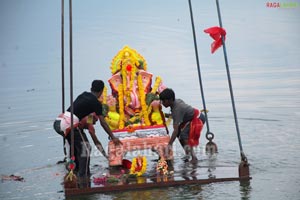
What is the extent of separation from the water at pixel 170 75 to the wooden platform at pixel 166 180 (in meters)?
0.16

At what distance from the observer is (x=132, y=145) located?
13.5 metres

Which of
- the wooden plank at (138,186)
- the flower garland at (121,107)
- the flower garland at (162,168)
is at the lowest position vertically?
the wooden plank at (138,186)

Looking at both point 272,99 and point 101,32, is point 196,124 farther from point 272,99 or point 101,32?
point 101,32

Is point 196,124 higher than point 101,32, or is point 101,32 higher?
point 101,32

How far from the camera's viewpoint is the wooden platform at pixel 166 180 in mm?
11791

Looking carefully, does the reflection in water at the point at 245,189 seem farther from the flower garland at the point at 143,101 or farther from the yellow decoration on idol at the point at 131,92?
the flower garland at the point at 143,101

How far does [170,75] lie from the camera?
23844 mm

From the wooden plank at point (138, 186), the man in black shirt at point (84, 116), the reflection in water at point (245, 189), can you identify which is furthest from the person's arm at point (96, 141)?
the reflection in water at point (245, 189)

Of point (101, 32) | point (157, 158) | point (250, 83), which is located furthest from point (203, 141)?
point (101, 32)

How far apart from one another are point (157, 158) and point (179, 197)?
295cm

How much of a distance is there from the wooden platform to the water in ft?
0.52

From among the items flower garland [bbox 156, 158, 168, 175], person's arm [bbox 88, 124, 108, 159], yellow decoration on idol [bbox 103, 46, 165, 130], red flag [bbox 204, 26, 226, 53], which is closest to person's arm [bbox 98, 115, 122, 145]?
person's arm [bbox 88, 124, 108, 159]

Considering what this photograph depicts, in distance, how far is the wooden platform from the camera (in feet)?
38.7

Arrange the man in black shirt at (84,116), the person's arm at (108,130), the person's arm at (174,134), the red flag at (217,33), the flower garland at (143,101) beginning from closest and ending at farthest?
the red flag at (217,33) → the man in black shirt at (84,116) → the person's arm at (108,130) → the person's arm at (174,134) → the flower garland at (143,101)
